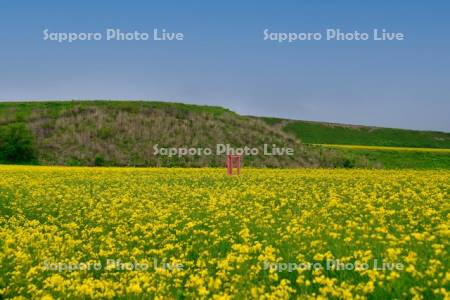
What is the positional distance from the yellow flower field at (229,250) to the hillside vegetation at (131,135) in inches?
→ 1296

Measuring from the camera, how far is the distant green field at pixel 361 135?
3631 inches

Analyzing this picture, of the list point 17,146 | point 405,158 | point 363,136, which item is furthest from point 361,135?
point 17,146

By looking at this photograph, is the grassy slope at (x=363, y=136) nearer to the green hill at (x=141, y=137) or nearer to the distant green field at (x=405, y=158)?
the distant green field at (x=405, y=158)

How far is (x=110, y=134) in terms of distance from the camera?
5909 cm

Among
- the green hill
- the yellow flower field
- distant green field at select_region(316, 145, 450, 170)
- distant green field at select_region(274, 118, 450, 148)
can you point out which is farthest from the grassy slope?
the yellow flower field

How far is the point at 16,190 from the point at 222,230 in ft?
46.8

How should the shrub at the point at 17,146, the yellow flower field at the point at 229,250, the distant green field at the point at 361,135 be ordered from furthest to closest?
the distant green field at the point at 361,135 < the shrub at the point at 17,146 < the yellow flower field at the point at 229,250

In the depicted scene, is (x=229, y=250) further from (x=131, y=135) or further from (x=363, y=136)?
(x=363, y=136)

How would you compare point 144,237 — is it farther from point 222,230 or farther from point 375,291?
point 375,291

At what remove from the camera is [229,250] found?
1151 cm

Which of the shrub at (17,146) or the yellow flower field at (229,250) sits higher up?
the shrub at (17,146)

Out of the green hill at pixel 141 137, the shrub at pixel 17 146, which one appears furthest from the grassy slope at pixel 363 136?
the shrub at pixel 17 146

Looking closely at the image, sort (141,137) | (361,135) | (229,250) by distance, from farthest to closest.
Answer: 1. (361,135)
2. (141,137)
3. (229,250)

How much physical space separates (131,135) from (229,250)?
49.1m
